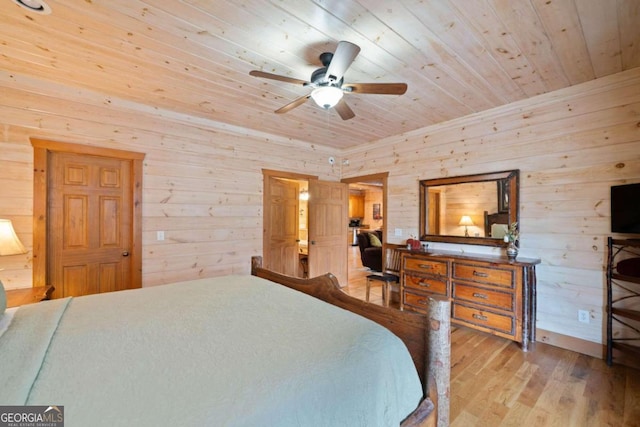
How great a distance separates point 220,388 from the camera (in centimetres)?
83

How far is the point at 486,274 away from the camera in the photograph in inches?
114

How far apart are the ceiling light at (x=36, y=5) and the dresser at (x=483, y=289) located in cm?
340

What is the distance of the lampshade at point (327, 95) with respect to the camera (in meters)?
2.03

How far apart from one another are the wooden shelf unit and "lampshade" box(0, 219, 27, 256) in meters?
4.77

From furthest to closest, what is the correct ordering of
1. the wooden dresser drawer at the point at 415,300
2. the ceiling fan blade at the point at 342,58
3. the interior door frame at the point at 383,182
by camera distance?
the interior door frame at the point at 383,182 < the wooden dresser drawer at the point at 415,300 < the ceiling fan blade at the point at 342,58

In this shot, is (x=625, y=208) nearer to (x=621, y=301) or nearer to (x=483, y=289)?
(x=621, y=301)

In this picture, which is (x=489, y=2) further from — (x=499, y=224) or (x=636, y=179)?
(x=499, y=224)

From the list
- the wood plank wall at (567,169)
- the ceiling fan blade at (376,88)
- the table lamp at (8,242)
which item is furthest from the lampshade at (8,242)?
the wood plank wall at (567,169)

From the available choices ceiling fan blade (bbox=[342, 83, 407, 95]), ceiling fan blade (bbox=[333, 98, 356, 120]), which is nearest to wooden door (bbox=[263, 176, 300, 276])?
ceiling fan blade (bbox=[333, 98, 356, 120])

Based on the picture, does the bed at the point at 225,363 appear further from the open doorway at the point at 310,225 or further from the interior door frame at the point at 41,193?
the open doorway at the point at 310,225

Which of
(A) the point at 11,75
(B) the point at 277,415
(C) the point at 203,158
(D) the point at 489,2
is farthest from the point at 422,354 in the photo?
(A) the point at 11,75

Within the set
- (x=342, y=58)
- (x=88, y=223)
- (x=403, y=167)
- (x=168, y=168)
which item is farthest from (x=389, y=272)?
(x=88, y=223)

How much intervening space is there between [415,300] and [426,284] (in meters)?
0.28

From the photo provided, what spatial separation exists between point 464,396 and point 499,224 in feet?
6.51
